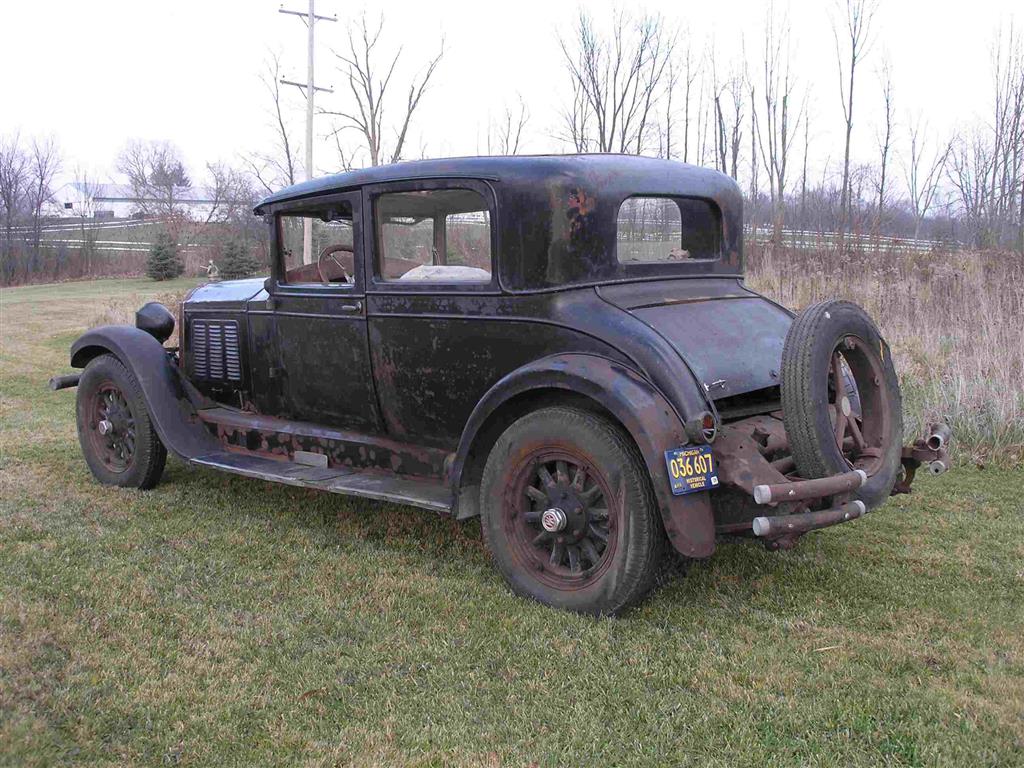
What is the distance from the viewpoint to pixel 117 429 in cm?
557

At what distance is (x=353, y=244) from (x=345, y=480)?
1.20 m

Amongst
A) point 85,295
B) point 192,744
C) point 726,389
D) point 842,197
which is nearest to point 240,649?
point 192,744

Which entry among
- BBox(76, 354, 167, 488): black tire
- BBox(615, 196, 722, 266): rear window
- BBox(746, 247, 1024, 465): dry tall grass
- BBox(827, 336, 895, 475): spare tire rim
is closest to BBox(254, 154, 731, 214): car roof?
BBox(615, 196, 722, 266): rear window

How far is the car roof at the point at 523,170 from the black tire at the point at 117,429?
1826 millimetres

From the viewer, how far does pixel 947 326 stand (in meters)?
8.53

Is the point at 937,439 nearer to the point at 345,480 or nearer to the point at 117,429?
the point at 345,480

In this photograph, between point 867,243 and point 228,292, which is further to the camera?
point 867,243

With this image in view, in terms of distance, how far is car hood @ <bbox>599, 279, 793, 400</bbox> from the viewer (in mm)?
3605

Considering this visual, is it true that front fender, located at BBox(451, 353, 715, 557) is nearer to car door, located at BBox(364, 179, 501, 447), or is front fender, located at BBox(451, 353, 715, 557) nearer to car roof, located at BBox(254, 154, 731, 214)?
car door, located at BBox(364, 179, 501, 447)

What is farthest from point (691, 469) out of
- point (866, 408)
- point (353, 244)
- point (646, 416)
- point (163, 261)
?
point (163, 261)

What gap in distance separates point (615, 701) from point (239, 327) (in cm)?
332

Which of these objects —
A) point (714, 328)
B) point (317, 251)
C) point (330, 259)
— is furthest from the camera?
point (317, 251)

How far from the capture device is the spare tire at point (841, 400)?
3.28 meters

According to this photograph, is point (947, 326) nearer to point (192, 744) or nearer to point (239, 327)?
point (239, 327)
